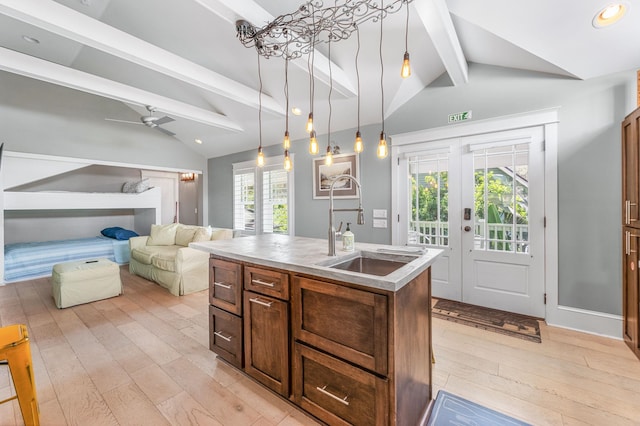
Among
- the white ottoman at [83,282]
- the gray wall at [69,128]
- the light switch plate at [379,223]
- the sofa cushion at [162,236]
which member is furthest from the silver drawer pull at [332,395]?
the gray wall at [69,128]

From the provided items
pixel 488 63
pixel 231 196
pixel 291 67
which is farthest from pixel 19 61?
pixel 488 63

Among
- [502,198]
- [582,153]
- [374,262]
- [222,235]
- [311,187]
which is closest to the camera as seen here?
[374,262]

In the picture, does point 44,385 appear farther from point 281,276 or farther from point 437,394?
point 437,394

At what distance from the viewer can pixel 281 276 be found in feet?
5.41

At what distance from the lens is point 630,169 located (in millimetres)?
2303

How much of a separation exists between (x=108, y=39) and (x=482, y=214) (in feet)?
14.3

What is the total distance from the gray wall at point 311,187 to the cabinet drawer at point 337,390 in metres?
2.66

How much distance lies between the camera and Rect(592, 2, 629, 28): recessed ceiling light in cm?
193

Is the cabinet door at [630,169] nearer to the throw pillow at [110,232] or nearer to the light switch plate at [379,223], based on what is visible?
the light switch plate at [379,223]

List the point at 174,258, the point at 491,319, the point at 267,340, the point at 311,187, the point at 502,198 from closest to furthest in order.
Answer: the point at 267,340 → the point at 491,319 → the point at 502,198 → the point at 174,258 → the point at 311,187

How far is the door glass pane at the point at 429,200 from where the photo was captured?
3.47 m

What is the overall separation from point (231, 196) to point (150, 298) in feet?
9.96

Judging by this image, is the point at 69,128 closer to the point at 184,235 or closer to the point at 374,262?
the point at 184,235

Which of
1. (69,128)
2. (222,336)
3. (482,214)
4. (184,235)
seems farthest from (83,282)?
(482,214)
